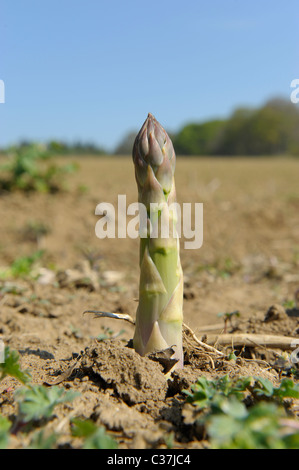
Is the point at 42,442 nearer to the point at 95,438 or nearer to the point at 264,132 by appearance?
the point at 95,438

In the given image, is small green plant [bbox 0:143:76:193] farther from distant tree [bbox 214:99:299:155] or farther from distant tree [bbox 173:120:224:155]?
distant tree [bbox 173:120:224:155]

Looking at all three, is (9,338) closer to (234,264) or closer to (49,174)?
(234,264)

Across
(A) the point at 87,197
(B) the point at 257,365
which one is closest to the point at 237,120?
(A) the point at 87,197

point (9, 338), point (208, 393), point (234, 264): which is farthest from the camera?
point (234, 264)

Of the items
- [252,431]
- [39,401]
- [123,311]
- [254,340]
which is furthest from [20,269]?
[252,431]

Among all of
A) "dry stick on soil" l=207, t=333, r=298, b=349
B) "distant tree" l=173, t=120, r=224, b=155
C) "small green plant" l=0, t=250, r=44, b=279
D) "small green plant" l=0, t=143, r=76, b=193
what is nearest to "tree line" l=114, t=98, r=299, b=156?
"distant tree" l=173, t=120, r=224, b=155

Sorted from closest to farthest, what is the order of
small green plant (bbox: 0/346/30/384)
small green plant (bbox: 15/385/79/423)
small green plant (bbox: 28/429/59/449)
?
small green plant (bbox: 28/429/59/449)
small green plant (bbox: 15/385/79/423)
small green plant (bbox: 0/346/30/384)
